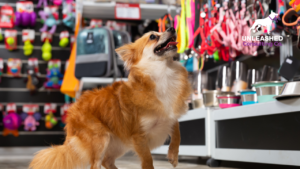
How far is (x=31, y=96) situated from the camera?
549 centimetres

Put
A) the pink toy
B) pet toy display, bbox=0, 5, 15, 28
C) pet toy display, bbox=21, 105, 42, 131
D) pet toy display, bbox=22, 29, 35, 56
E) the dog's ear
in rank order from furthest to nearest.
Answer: pet toy display, bbox=22, 29, 35, 56 < pet toy display, bbox=0, 5, 15, 28 < pet toy display, bbox=21, 105, 42, 131 < the pink toy < the dog's ear

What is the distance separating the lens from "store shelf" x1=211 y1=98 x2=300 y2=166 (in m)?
1.58

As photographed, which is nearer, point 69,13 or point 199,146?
point 199,146

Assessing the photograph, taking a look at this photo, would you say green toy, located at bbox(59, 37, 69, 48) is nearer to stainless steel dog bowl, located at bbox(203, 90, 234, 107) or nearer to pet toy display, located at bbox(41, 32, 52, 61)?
pet toy display, located at bbox(41, 32, 52, 61)

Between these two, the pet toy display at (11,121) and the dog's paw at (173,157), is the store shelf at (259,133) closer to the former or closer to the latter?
the dog's paw at (173,157)

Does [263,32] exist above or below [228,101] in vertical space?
above

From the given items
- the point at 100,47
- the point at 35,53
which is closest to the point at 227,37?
the point at 100,47

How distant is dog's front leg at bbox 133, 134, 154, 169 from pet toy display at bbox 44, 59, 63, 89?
4302mm

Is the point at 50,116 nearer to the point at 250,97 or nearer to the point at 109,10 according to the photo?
the point at 109,10

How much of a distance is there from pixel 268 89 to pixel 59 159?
4.65 feet

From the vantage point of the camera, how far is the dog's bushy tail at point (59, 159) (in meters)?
1.66

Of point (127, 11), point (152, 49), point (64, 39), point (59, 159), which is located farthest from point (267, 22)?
point (64, 39)

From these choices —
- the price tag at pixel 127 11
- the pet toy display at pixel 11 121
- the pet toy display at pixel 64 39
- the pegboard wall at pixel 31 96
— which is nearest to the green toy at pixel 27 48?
the pegboard wall at pixel 31 96

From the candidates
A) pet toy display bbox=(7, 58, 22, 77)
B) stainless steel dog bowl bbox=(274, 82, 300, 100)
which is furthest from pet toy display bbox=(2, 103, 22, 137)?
stainless steel dog bowl bbox=(274, 82, 300, 100)
